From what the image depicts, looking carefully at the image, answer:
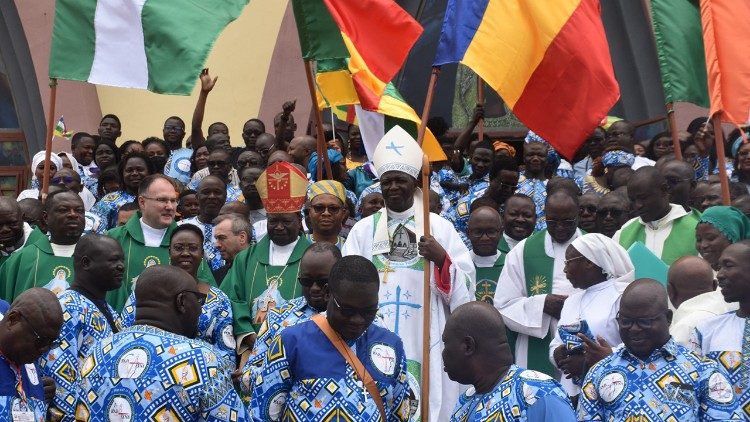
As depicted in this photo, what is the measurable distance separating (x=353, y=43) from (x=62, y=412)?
11.7 ft

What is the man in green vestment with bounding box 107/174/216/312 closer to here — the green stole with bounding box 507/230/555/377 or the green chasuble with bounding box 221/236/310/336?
the green chasuble with bounding box 221/236/310/336

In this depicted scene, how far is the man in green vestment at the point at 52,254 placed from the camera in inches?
354

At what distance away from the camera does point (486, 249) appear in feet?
31.4

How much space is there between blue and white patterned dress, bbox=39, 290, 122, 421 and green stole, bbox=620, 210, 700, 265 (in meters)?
4.06

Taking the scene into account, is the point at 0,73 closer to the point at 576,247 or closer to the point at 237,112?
the point at 237,112

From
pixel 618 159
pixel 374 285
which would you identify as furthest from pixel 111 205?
pixel 374 285

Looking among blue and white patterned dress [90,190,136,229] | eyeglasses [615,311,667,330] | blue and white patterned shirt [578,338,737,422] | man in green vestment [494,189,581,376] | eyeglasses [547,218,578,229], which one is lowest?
blue and white patterned dress [90,190,136,229]

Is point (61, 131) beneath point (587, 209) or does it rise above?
beneath

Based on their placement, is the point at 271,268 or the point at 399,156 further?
the point at 271,268

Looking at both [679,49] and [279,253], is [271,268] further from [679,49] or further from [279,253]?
[679,49]

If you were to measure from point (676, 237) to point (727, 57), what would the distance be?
4.55 ft

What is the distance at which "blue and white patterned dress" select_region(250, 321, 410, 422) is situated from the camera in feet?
19.8

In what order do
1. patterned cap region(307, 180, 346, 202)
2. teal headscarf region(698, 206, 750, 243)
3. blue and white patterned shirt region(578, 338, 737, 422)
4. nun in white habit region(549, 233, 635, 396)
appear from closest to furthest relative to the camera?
blue and white patterned shirt region(578, 338, 737, 422) < nun in white habit region(549, 233, 635, 396) < teal headscarf region(698, 206, 750, 243) < patterned cap region(307, 180, 346, 202)

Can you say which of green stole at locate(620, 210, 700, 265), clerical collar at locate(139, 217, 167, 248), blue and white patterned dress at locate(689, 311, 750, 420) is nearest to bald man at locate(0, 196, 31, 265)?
clerical collar at locate(139, 217, 167, 248)
